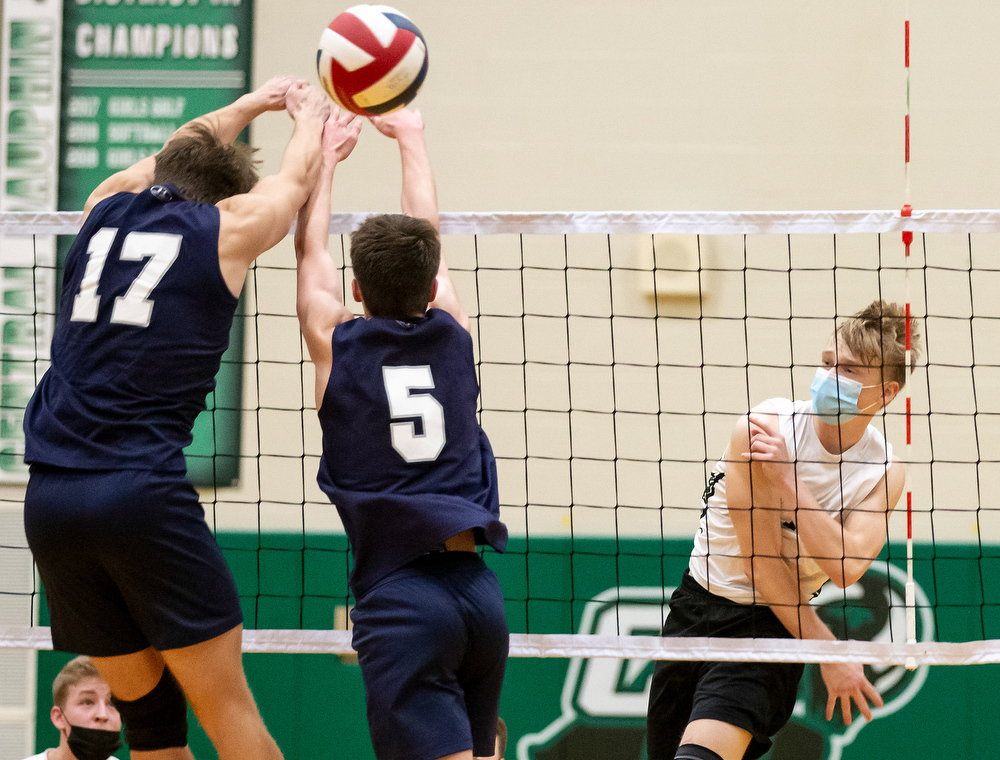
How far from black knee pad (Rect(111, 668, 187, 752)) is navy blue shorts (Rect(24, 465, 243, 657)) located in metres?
0.20

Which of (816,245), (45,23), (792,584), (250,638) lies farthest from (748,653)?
(45,23)

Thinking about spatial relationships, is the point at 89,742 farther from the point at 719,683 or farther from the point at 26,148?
the point at 26,148

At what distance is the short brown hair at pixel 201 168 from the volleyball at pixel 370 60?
385 millimetres

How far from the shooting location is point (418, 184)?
9.43 feet

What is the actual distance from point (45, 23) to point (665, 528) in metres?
4.08

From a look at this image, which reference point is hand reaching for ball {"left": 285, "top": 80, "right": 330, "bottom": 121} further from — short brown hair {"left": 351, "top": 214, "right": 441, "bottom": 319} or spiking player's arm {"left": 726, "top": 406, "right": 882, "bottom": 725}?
spiking player's arm {"left": 726, "top": 406, "right": 882, "bottom": 725}

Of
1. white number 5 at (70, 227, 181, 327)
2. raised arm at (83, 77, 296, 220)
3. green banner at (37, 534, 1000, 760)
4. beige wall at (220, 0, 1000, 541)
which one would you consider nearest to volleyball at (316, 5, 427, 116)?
raised arm at (83, 77, 296, 220)

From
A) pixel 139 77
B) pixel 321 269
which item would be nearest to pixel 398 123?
pixel 321 269

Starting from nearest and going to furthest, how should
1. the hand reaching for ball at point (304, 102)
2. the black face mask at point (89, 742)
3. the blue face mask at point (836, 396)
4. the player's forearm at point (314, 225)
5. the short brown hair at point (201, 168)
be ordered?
1. the short brown hair at point (201, 168)
2. the player's forearm at point (314, 225)
3. the hand reaching for ball at point (304, 102)
4. the blue face mask at point (836, 396)
5. the black face mask at point (89, 742)

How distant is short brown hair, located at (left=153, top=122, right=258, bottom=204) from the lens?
262 centimetres

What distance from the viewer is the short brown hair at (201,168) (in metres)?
2.62

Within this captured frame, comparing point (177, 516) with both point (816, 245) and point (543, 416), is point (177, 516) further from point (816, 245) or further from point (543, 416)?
point (816, 245)

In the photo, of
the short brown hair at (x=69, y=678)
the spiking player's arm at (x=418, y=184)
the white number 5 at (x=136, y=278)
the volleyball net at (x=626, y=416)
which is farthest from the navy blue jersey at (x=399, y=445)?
the volleyball net at (x=626, y=416)

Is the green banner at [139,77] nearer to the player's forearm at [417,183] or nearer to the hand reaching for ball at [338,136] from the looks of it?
the hand reaching for ball at [338,136]
